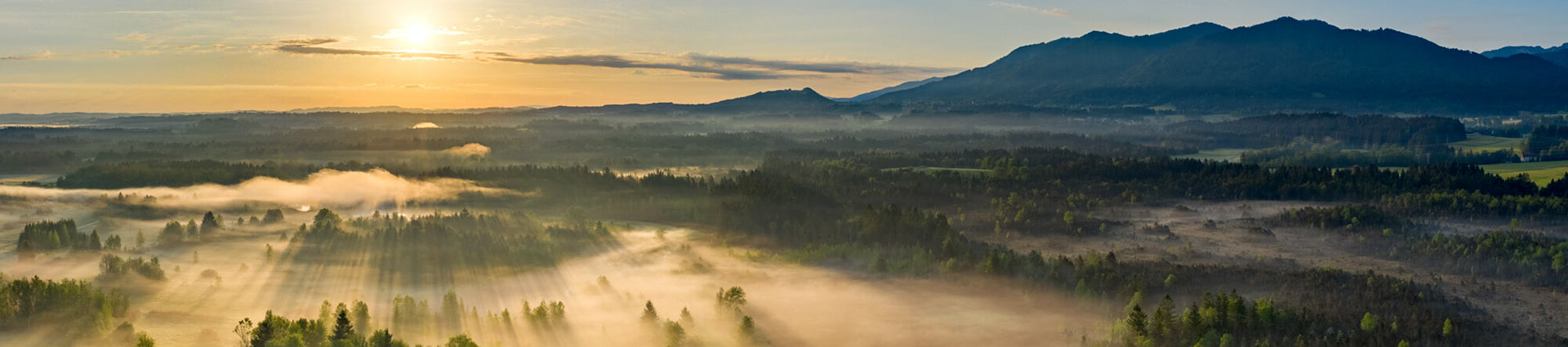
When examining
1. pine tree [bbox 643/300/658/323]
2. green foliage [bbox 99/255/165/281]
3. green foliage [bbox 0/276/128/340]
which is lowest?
pine tree [bbox 643/300/658/323]

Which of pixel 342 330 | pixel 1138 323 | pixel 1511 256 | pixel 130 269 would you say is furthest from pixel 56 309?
pixel 1511 256

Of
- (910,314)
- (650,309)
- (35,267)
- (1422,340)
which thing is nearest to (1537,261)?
(1422,340)

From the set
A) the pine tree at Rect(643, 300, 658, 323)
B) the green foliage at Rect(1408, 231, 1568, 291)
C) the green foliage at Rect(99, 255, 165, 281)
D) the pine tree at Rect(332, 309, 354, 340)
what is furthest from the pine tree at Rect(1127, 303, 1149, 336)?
the green foliage at Rect(99, 255, 165, 281)

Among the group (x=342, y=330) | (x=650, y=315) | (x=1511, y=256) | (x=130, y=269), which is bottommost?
(x=650, y=315)

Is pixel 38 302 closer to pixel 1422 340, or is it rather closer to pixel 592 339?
pixel 592 339

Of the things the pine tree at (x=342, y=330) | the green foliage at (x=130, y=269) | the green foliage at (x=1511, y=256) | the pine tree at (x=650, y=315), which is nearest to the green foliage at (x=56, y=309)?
the pine tree at (x=342, y=330)

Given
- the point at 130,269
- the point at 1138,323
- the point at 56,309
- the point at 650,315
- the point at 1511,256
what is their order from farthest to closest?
the point at 1511,256
the point at 130,269
the point at 650,315
the point at 56,309
the point at 1138,323

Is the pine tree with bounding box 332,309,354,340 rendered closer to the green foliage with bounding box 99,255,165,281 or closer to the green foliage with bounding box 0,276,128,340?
the green foliage with bounding box 0,276,128,340

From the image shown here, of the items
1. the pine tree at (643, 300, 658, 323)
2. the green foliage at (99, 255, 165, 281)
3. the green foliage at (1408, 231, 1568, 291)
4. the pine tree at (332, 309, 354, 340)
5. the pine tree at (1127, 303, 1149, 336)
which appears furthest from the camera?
the green foliage at (1408, 231, 1568, 291)

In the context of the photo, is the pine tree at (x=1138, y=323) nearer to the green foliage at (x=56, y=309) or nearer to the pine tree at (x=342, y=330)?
the pine tree at (x=342, y=330)

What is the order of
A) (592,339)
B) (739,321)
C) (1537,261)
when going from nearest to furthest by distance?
1. (592,339)
2. (739,321)
3. (1537,261)

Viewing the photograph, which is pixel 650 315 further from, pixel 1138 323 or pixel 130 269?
pixel 130 269
